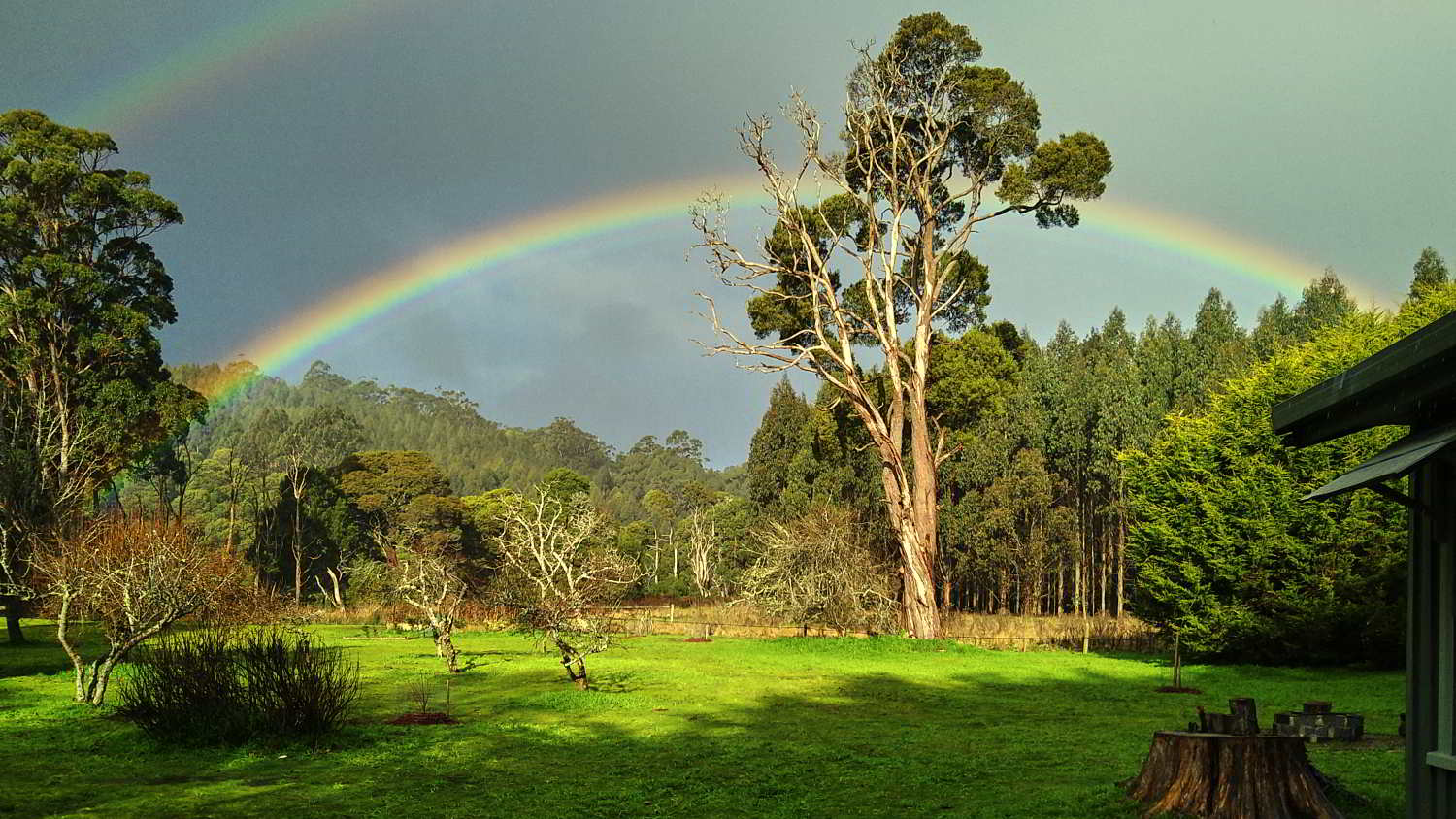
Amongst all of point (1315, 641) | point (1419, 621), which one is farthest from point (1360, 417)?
point (1315, 641)

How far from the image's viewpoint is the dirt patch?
655 inches

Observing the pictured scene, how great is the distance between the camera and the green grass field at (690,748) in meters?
10.8

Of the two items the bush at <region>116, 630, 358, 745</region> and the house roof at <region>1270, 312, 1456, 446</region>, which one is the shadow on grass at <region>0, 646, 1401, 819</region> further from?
the house roof at <region>1270, 312, 1456, 446</region>

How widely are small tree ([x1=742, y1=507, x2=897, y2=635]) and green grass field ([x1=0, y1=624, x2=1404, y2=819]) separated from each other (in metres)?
9.93

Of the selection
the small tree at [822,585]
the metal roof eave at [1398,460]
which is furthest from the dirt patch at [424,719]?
the small tree at [822,585]

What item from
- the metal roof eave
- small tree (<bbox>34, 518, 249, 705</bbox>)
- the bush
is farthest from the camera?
small tree (<bbox>34, 518, 249, 705</bbox>)

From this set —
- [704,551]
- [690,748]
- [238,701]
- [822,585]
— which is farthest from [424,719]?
[704,551]

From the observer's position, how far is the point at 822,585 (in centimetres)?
3644

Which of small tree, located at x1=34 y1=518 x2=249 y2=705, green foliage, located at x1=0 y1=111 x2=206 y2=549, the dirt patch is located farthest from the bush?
green foliage, located at x1=0 y1=111 x2=206 y2=549

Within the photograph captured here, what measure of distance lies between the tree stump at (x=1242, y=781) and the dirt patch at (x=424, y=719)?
37.3ft

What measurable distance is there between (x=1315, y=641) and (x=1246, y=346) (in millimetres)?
34627

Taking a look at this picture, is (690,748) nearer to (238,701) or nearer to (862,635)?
(238,701)

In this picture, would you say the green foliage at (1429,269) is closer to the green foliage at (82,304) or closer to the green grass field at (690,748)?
the green grass field at (690,748)

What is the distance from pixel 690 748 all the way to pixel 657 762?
44.1 inches
